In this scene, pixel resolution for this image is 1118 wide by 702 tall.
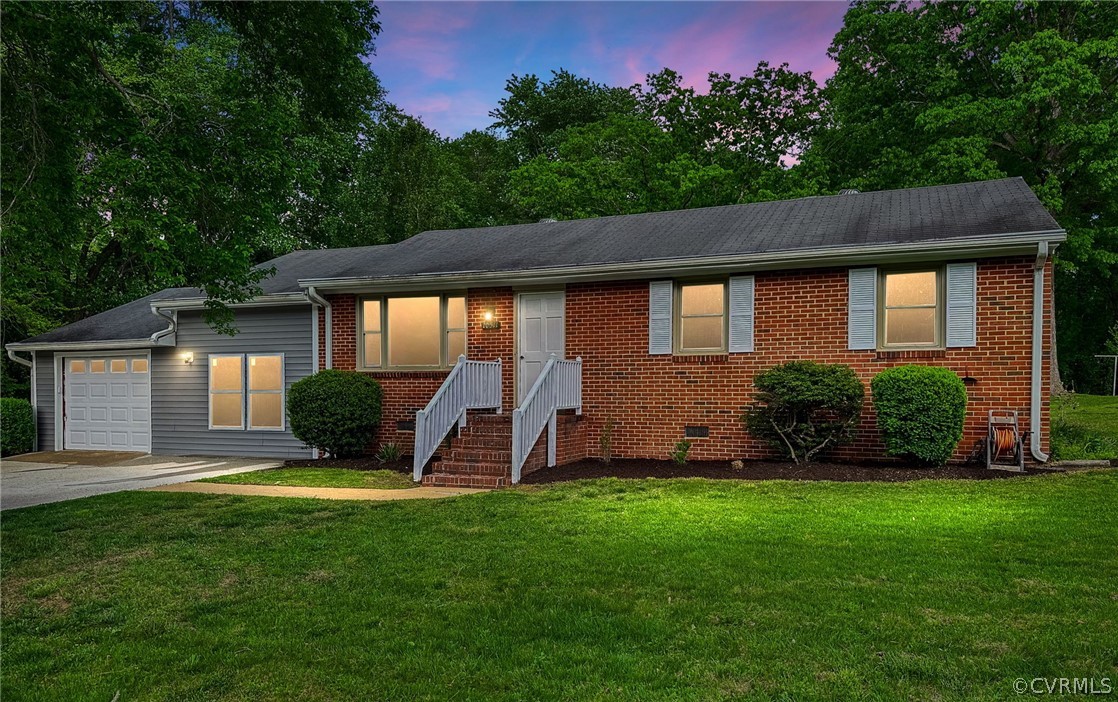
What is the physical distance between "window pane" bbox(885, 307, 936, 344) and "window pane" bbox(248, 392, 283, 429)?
1096 centimetres

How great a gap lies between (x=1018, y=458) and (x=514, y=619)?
8047 mm

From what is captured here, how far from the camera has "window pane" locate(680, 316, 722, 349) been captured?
1134 centimetres

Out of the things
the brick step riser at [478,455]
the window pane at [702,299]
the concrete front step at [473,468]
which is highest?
the window pane at [702,299]

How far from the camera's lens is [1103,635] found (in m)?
3.75

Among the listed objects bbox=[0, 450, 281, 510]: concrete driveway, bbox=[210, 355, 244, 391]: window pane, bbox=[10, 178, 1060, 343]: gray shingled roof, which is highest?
bbox=[10, 178, 1060, 343]: gray shingled roof

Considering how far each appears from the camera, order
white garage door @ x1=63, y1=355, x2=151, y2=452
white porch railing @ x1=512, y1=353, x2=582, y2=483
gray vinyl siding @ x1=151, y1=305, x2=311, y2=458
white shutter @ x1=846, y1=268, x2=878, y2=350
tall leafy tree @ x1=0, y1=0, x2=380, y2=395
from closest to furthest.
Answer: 1. tall leafy tree @ x1=0, y1=0, x2=380, y2=395
2. white porch railing @ x1=512, y1=353, x2=582, y2=483
3. white shutter @ x1=846, y1=268, x2=878, y2=350
4. gray vinyl siding @ x1=151, y1=305, x2=311, y2=458
5. white garage door @ x1=63, y1=355, x2=151, y2=452

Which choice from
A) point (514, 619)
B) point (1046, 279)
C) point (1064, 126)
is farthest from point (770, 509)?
point (1064, 126)

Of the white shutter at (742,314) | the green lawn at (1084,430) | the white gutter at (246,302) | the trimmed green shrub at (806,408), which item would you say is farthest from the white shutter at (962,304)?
the white gutter at (246,302)

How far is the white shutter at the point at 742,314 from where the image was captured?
10.8 m

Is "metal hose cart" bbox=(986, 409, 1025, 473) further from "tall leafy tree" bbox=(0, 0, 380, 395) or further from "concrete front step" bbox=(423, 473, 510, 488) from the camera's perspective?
"tall leafy tree" bbox=(0, 0, 380, 395)

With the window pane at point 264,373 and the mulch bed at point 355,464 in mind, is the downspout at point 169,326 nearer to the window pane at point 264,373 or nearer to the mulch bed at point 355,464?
the window pane at point 264,373

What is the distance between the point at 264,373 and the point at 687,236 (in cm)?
861

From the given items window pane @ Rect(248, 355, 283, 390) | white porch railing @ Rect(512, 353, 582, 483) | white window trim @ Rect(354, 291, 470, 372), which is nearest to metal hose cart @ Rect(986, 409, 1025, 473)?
white porch railing @ Rect(512, 353, 582, 483)

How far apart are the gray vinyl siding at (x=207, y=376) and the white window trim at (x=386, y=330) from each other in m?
1.16
